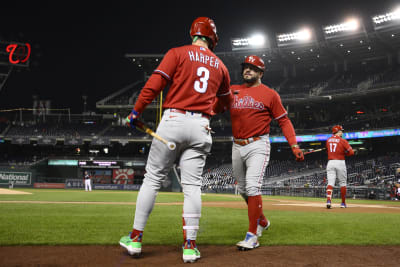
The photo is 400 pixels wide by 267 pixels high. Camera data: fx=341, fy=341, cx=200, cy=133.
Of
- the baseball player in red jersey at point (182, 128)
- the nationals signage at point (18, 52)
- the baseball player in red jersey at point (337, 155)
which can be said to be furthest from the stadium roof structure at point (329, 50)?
the baseball player in red jersey at point (182, 128)

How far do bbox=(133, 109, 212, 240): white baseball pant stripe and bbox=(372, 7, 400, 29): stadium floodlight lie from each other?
33365 mm

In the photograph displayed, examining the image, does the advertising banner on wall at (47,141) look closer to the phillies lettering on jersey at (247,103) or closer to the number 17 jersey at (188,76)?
the phillies lettering on jersey at (247,103)

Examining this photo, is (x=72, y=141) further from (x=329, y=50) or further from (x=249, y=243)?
(x=249, y=243)

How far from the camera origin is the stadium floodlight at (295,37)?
3522 centimetres

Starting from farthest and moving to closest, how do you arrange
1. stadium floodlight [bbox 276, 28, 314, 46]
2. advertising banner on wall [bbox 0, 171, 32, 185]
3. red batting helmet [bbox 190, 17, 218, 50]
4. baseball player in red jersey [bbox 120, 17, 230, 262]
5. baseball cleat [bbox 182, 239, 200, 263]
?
stadium floodlight [bbox 276, 28, 314, 46]
advertising banner on wall [bbox 0, 171, 32, 185]
red batting helmet [bbox 190, 17, 218, 50]
baseball player in red jersey [bbox 120, 17, 230, 262]
baseball cleat [bbox 182, 239, 200, 263]

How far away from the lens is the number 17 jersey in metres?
3.20

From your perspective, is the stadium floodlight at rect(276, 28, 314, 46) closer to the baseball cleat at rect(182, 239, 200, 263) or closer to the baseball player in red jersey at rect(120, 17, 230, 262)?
the baseball player in red jersey at rect(120, 17, 230, 262)

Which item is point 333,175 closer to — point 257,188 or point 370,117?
point 257,188

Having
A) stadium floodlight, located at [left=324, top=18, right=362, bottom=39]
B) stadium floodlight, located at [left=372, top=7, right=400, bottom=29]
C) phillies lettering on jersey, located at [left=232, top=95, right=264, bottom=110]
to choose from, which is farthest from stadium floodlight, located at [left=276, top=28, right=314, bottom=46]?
phillies lettering on jersey, located at [left=232, top=95, right=264, bottom=110]

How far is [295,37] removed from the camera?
35.9m

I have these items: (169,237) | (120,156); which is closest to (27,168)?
(120,156)

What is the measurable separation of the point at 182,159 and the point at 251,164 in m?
1.20

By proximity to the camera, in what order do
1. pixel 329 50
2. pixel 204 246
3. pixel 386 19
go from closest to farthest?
1. pixel 204 246
2. pixel 386 19
3. pixel 329 50

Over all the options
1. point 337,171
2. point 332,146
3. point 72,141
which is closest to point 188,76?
point 332,146
